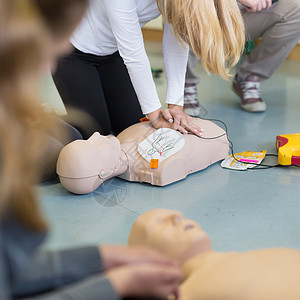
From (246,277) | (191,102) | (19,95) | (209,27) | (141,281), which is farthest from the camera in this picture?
(191,102)

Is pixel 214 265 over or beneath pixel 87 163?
over

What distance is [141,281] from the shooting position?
789mm

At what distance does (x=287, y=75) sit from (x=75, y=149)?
2078 mm

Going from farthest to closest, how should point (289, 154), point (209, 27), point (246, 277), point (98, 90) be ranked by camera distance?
point (98, 90)
point (289, 154)
point (209, 27)
point (246, 277)

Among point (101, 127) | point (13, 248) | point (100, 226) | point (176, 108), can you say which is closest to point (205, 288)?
point (13, 248)

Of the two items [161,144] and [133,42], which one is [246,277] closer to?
[161,144]

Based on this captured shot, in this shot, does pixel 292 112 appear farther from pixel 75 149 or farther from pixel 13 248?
pixel 13 248

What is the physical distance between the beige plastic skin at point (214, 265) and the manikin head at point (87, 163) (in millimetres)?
616

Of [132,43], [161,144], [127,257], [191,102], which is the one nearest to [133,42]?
[132,43]

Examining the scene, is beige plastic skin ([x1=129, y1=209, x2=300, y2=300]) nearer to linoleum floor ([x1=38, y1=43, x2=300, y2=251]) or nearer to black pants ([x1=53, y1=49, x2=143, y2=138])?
linoleum floor ([x1=38, y1=43, x2=300, y2=251])

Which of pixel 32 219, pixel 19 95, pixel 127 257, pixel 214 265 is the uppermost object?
pixel 19 95

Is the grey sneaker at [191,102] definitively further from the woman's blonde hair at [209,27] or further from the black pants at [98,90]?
the woman's blonde hair at [209,27]

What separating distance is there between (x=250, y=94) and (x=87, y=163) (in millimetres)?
1243

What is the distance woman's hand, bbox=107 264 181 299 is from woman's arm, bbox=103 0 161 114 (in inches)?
43.2
